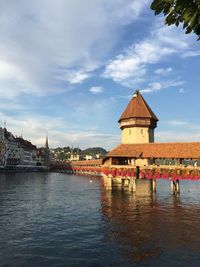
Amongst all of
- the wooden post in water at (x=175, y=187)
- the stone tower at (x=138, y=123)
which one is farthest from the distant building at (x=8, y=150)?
the wooden post in water at (x=175, y=187)

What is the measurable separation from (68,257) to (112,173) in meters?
32.0

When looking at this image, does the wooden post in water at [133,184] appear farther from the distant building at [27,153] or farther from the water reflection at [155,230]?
the distant building at [27,153]

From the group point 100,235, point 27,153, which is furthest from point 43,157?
point 100,235

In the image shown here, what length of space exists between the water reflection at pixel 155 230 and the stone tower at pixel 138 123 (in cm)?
1971

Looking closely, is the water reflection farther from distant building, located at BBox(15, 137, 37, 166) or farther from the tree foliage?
distant building, located at BBox(15, 137, 37, 166)

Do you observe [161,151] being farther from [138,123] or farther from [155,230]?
[155,230]

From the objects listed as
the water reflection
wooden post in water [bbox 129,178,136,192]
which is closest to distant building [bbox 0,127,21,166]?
wooden post in water [bbox 129,178,136,192]

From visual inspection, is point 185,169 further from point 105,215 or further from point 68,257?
point 68,257

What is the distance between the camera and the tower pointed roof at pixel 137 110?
5825 centimetres

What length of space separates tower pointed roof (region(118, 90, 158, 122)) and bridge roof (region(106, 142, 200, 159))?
883 cm

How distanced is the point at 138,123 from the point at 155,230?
35019mm

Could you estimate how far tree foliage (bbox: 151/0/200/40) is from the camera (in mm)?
5145

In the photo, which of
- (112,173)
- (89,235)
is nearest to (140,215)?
(89,235)

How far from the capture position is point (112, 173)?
49.4 m
